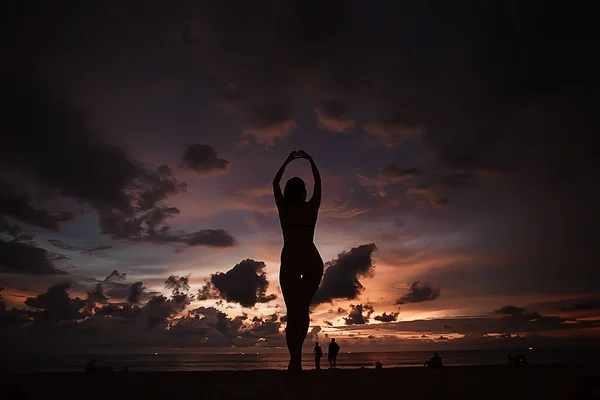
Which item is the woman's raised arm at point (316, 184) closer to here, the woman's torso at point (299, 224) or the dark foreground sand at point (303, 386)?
the woman's torso at point (299, 224)

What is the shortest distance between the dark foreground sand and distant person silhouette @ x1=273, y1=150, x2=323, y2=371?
86cm

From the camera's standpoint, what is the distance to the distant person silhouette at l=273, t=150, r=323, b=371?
729 centimetres

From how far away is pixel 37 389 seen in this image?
18.4 feet

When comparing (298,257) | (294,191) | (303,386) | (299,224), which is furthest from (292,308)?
(294,191)

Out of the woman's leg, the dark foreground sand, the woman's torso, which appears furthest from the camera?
the woman's torso

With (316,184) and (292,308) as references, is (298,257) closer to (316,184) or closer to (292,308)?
(292,308)

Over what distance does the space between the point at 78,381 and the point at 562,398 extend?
20.8 feet

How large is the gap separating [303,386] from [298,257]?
2144 millimetres

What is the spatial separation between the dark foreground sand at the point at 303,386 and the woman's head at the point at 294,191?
280 cm

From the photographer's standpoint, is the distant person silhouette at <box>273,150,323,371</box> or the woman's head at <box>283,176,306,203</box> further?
the woman's head at <box>283,176,306,203</box>

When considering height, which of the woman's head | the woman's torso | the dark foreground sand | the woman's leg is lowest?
the dark foreground sand

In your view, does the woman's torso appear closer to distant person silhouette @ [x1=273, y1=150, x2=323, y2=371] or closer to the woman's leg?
distant person silhouette @ [x1=273, y1=150, x2=323, y2=371]

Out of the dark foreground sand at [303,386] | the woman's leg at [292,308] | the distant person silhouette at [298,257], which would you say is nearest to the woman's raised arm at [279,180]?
the distant person silhouette at [298,257]

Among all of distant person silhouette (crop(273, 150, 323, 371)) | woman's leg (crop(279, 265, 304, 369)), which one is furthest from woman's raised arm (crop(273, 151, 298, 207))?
woman's leg (crop(279, 265, 304, 369))
